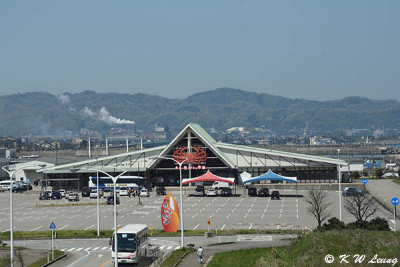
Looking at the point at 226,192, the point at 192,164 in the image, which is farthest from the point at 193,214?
the point at 192,164

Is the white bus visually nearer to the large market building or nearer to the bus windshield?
the large market building

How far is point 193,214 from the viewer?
69125mm

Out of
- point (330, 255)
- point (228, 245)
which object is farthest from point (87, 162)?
point (330, 255)

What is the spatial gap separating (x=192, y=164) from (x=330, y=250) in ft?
249

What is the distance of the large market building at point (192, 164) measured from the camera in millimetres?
103800

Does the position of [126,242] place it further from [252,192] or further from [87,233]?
[252,192]

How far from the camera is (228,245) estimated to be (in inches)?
1858

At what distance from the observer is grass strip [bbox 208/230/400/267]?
3122 cm

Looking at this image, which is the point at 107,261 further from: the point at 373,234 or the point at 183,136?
the point at 183,136

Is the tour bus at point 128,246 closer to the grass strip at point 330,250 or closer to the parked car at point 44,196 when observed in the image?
the grass strip at point 330,250

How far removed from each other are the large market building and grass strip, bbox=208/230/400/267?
65175 mm

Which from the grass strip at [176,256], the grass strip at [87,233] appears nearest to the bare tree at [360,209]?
the grass strip at [87,233]

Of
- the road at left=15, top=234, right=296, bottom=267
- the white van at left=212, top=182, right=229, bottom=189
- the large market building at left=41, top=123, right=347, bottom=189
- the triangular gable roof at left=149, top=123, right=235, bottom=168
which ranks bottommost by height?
the road at left=15, top=234, right=296, bottom=267

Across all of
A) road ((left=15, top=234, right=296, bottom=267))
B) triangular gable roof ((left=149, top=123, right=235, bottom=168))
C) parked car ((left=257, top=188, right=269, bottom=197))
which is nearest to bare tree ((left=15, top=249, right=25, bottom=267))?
road ((left=15, top=234, right=296, bottom=267))
